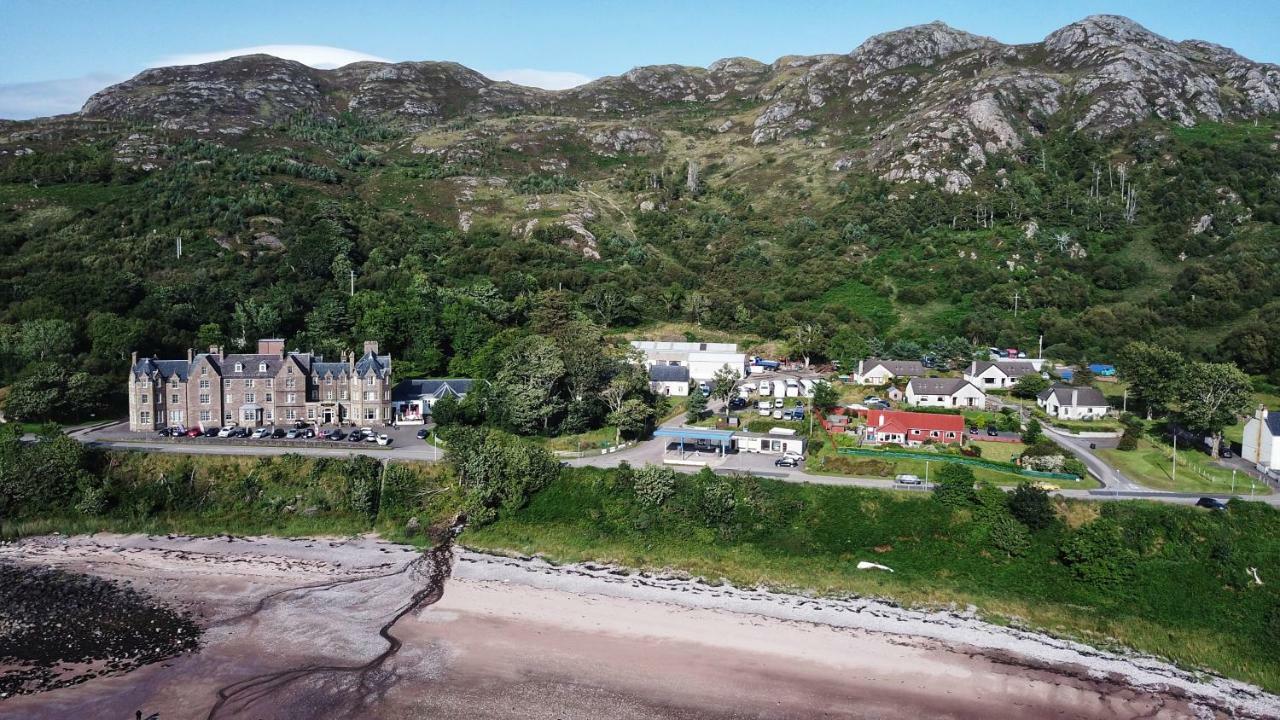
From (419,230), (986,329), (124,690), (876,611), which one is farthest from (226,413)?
(986,329)

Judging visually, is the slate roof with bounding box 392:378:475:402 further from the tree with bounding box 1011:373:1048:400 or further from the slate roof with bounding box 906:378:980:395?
the tree with bounding box 1011:373:1048:400

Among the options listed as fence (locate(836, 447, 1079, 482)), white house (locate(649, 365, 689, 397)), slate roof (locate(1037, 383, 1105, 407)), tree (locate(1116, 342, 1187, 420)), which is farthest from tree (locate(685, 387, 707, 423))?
tree (locate(1116, 342, 1187, 420))

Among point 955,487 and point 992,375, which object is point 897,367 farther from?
point 955,487

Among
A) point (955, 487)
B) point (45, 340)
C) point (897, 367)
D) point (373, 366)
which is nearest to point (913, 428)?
point (955, 487)

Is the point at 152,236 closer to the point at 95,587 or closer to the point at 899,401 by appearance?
the point at 95,587

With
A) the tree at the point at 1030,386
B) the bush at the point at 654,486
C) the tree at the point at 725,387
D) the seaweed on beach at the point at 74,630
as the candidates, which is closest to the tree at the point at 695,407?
the tree at the point at 725,387

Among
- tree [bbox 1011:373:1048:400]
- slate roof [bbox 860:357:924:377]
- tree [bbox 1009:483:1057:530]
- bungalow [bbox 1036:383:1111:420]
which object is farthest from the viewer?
slate roof [bbox 860:357:924:377]
